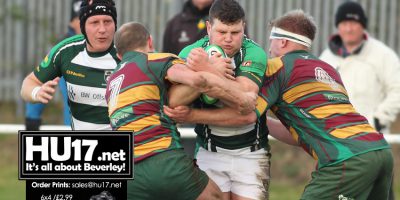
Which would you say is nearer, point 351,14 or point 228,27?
point 228,27

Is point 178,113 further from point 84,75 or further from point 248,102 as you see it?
point 84,75

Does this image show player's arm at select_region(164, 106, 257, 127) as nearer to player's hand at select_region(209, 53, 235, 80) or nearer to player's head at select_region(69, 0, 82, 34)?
player's hand at select_region(209, 53, 235, 80)

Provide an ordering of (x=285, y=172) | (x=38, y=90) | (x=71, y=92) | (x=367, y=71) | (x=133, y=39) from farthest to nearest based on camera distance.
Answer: (x=285, y=172) → (x=367, y=71) → (x=71, y=92) → (x=38, y=90) → (x=133, y=39)

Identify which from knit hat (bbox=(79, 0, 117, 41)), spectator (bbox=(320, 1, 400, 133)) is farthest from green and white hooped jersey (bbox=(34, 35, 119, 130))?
spectator (bbox=(320, 1, 400, 133))

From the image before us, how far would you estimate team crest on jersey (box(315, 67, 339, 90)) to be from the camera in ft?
25.4

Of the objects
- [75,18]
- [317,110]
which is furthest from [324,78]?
[75,18]

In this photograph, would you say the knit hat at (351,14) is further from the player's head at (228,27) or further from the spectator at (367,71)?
the player's head at (228,27)

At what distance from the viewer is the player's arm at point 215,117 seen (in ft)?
24.8

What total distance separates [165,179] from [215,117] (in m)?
0.65

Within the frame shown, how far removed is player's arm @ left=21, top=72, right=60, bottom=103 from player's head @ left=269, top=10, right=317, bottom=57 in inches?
62.5

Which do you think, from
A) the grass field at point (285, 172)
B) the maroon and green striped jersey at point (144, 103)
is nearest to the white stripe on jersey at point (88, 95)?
the maroon and green striped jersey at point (144, 103)

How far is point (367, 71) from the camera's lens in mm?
10641

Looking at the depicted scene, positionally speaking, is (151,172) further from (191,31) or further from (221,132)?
(191,31)

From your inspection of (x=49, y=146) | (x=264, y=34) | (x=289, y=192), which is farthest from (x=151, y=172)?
(x=264, y=34)
